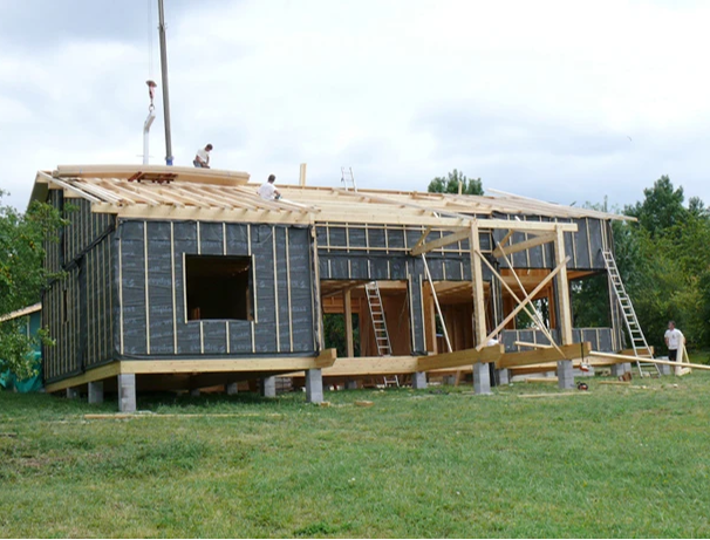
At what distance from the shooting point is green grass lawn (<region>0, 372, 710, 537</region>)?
7.88m

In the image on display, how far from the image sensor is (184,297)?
55.9 ft

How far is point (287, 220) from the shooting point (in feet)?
59.4

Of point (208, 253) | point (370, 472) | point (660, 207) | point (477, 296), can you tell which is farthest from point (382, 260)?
point (660, 207)

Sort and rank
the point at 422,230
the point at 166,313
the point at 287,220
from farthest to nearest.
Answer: the point at 422,230 < the point at 287,220 < the point at 166,313

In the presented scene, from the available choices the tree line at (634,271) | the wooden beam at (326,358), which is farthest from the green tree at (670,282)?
the wooden beam at (326,358)

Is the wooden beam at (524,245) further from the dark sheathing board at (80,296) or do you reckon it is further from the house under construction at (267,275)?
the dark sheathing board at (80,296)

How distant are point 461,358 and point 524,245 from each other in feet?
14.3

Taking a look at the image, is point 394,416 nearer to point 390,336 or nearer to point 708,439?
point 708,439

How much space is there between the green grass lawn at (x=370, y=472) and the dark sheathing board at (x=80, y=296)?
10.3ft

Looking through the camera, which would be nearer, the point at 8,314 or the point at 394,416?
the point at 8,314

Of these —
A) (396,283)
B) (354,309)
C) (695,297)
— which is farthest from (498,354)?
(695,297)

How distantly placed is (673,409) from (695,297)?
20506mm

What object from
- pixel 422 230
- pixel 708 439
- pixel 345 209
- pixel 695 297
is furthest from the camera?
pixel 695 297

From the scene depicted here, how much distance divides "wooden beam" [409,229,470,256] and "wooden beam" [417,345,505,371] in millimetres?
2465
